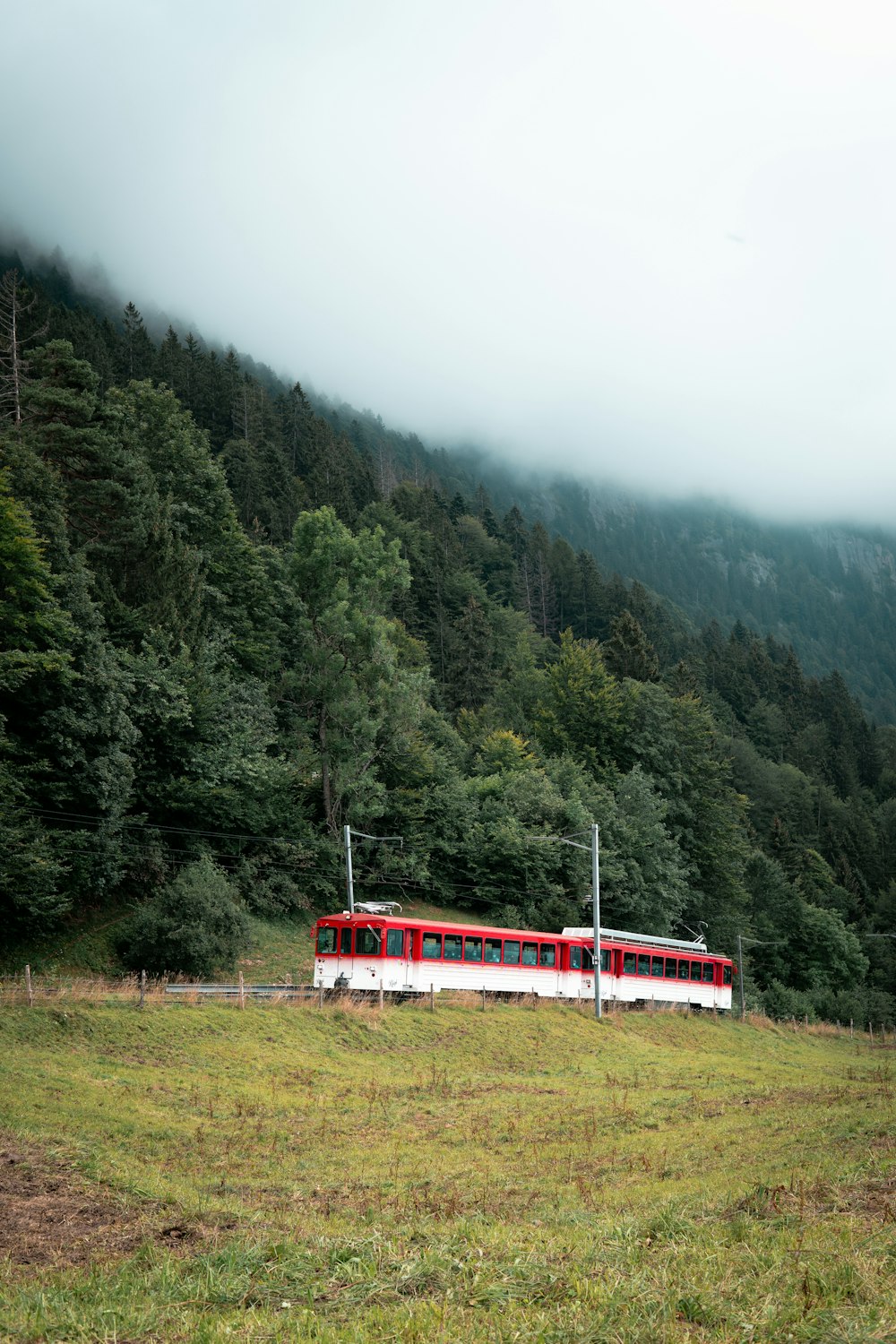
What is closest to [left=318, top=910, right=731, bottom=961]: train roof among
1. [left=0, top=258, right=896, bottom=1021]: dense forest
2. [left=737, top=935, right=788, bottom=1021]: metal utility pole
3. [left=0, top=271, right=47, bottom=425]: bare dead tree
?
[left=737, top=935, right=788, bottom=1021]: metal utility pole

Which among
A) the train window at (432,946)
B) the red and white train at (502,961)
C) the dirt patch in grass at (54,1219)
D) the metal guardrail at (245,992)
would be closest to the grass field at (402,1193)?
the dirt patch in grass at (54,1219)

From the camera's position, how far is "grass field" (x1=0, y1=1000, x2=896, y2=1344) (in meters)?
8.32

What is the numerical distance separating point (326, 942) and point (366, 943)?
5.98ft

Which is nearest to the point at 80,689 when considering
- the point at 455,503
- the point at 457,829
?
the point at 457,829

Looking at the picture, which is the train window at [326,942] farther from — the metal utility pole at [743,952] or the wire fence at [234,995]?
the metal utility pole at [743,952]

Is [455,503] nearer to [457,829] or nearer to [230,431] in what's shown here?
[230,431]

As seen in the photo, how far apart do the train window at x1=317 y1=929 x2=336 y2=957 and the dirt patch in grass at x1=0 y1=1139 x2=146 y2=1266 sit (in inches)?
989

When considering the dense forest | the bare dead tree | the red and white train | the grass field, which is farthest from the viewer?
the bare dead tree

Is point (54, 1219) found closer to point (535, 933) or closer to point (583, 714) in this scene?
point (535, 933)

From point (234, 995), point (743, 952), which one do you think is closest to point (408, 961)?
point (234, 995)

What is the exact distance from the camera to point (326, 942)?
129 feet

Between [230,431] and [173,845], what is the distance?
73150 mm

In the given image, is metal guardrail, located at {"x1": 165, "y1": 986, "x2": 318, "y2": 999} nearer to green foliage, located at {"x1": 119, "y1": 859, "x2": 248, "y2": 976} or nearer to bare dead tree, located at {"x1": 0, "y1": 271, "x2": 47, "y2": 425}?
green foliage, located at {"x1": 119, "y1": 859, "x2": 248, "y2": 976}

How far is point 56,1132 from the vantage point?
16.4 meters
